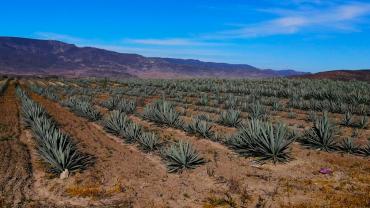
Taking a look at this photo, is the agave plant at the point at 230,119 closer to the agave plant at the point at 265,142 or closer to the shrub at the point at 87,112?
the agave plant at the point at 265,142

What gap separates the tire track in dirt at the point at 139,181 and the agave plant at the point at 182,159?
22 cm

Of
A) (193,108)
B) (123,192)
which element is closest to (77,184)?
(123,192)

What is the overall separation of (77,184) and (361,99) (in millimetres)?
19966

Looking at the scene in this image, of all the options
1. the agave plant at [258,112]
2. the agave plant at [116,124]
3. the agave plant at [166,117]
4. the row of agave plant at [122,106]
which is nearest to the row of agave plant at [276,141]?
the agave plant at [166,117]

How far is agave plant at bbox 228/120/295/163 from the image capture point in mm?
9734

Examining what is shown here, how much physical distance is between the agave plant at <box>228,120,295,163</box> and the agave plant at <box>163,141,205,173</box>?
4.83ft

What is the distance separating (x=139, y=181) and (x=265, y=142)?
3.31m

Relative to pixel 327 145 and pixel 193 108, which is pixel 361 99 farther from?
pixel 327 145

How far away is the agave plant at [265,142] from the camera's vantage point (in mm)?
9734

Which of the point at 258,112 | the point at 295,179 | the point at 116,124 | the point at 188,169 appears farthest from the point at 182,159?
the point at 258,112

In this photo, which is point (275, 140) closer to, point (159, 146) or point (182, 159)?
point (182, 159)

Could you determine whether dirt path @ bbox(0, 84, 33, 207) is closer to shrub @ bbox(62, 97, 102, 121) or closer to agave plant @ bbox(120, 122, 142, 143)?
agave plant @ bbox(120, 122, 142, 143)

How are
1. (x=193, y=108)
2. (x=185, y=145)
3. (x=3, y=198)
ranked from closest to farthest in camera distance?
(x=3, y=198)
(x=185, y=145)
(x=193, y=108)

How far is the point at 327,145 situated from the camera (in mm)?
11086
